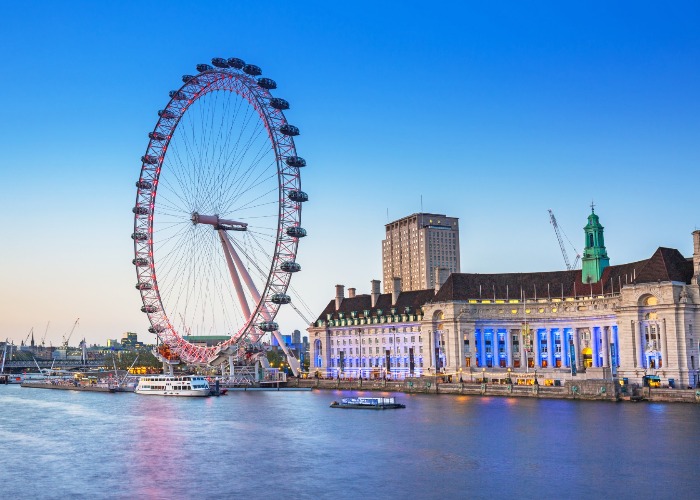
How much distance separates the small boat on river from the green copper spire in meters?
58.9

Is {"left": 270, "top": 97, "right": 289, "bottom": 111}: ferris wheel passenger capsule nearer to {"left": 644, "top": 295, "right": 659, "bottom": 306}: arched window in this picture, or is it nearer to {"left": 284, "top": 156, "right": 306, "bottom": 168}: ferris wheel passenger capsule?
{"left": 284, "top": 156, "right": 306, "bottom": 168}: ferris wheel passenger capsule

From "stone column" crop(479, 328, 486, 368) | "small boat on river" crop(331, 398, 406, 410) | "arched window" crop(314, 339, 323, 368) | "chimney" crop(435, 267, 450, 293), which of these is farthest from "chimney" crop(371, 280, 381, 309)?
"small boat on river" crop(331, 398, 406, 410)

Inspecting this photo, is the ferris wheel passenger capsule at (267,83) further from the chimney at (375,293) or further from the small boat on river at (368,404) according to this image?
the chimney at (375,293)

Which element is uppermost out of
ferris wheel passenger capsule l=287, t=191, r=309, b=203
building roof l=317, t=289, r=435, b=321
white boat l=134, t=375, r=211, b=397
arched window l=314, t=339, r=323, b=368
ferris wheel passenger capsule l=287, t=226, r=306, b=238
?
ferris wheel passenger capsule l=287, t=191, r=309, b=203

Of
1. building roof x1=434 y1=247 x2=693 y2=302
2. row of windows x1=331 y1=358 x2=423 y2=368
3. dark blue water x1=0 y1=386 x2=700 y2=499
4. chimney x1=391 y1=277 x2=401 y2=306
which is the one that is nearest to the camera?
dark blue water x1=0 y1=386 x2=700 y2=499

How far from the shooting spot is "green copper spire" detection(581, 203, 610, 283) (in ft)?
496

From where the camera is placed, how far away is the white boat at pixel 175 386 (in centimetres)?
14550

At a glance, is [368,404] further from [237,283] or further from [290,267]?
[237,283]

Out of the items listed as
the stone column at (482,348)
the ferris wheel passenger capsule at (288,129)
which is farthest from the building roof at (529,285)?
the ferris wheel passenger capsule at (288,129)

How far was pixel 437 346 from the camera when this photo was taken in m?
154

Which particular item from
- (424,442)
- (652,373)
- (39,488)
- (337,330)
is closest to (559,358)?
(652,373)

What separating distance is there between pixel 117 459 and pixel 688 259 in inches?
3670

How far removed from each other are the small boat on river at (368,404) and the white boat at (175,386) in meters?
41.6

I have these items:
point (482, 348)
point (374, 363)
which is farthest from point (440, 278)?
point (374, 363)
